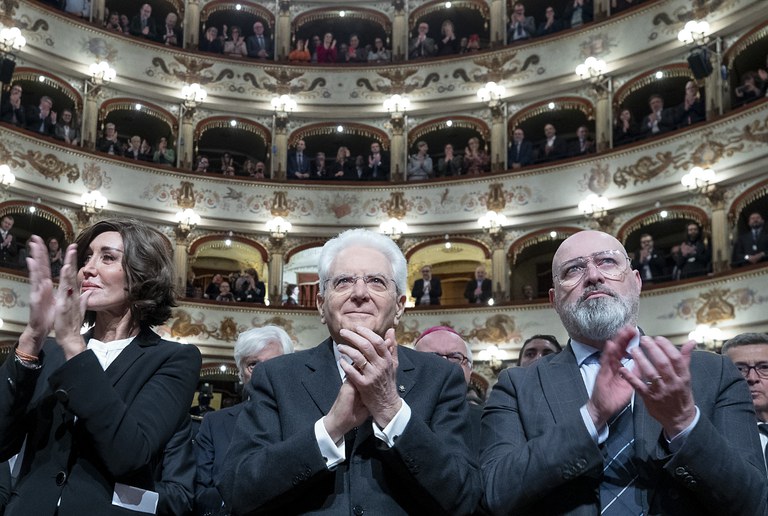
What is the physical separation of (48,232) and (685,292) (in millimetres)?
15934

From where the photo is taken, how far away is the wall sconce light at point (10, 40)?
2062 cm

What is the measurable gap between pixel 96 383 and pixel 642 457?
1831 mm

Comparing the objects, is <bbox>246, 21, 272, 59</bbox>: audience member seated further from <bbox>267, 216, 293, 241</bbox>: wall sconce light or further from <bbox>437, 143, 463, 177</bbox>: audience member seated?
<bbox>437, 143, 463, 177</bbox>: audience member seated

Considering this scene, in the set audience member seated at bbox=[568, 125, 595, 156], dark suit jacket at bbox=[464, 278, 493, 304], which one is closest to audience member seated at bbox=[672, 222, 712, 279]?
audience member seated at bbox=[568, 125, 595, 156]

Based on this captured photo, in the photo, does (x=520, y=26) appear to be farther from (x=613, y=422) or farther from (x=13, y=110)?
(x=613, y=422)

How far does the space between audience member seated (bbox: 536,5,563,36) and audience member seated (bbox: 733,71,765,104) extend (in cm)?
553

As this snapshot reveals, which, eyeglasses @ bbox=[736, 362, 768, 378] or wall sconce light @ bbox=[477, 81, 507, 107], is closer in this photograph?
eyeglasses @ bbox=[736, 362, 768, 378]

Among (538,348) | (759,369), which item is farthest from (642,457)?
(538,348)

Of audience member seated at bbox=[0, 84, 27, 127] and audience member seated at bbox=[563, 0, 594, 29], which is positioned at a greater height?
audience member seated at bbox=[563, 0, 594, 29]

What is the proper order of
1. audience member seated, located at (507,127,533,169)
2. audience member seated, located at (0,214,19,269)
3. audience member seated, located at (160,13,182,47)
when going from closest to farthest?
audience member seated, located at (0,214,19,269) → audience member seated, located at (507,127,533,169) → audience member seated, located at (160,13,182,47)

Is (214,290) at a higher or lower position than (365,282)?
higher

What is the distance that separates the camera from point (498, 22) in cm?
2462

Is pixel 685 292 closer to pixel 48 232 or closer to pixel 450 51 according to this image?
pixel 450 51

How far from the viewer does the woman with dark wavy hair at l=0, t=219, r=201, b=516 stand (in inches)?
112
